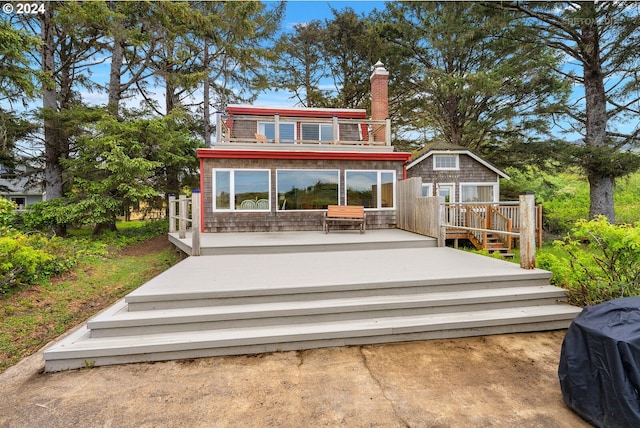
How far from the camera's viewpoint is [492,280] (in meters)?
4.11

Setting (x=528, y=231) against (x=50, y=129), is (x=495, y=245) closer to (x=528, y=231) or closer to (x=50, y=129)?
(x=528, y=231)

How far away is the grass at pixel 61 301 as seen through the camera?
146 inches

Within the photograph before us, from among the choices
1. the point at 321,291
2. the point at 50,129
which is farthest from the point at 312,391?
the point at 50,129

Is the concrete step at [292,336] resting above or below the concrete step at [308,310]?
below

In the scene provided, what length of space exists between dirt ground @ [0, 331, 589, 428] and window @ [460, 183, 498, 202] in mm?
11093

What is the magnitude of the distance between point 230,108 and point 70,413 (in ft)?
42.6

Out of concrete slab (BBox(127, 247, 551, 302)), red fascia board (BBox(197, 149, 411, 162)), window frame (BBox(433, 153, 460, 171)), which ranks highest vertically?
window frame (BBox(433, 153, 460, 171))

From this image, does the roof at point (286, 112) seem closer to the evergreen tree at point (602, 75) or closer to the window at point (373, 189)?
the window at point (373, 189)

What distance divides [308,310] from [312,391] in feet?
3.28

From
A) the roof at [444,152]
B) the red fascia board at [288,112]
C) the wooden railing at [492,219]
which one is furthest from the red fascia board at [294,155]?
the red fascia board at [288,112]

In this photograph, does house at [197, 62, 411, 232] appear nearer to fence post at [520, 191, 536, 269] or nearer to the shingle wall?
the shingle wall

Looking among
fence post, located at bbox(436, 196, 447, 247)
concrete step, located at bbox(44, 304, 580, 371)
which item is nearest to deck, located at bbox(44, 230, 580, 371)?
concrete step, located at bbox(44, 304, 580, 371)

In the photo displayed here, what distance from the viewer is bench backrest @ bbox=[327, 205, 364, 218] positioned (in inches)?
346

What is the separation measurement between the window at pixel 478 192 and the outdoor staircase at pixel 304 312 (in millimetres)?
9529
